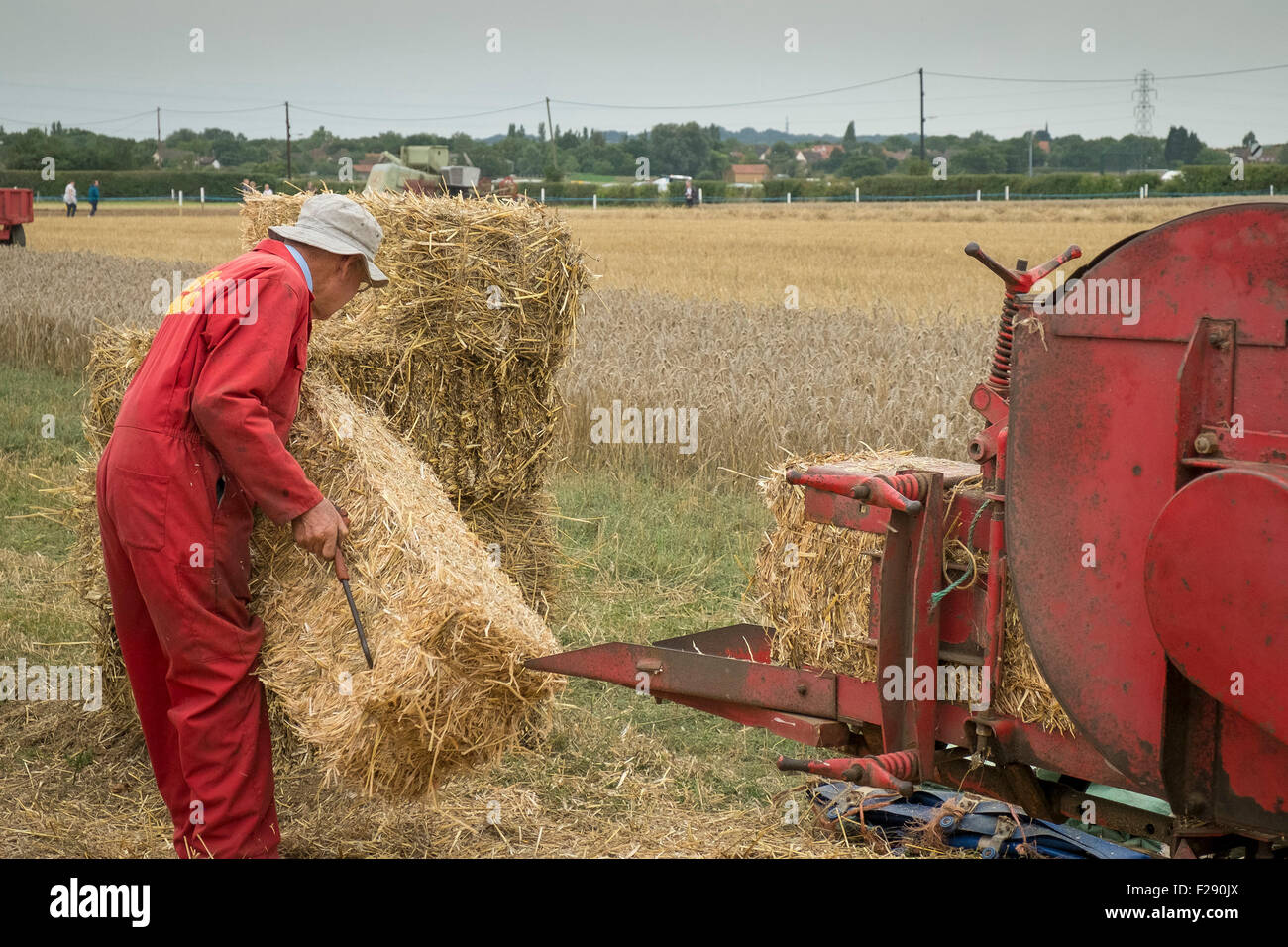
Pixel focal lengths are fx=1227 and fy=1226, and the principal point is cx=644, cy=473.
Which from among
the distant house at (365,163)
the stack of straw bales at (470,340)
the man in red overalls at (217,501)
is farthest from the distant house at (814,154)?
the man in red overalls at (217,501)

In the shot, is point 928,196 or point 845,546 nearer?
point 845,546

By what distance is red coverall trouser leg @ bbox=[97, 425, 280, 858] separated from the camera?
3627 millimetres

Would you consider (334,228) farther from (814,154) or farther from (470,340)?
(814,154)

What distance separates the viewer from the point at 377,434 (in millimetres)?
4551

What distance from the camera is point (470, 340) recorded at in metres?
5.18

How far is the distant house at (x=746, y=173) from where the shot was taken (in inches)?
2906

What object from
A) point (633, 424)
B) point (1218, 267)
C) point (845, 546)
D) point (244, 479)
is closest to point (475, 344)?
point (244, 479)

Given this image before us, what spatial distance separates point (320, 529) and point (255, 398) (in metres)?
0.44

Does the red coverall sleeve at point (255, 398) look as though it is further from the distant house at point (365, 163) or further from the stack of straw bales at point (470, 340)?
the distant house at point (365, 163)

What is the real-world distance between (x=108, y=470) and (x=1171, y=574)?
2.95 meters

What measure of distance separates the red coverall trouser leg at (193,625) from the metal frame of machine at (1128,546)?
5.62ft

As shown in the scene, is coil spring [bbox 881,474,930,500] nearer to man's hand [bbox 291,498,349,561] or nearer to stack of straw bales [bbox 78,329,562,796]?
stack of straw bales [bbox 78,329,562,796]

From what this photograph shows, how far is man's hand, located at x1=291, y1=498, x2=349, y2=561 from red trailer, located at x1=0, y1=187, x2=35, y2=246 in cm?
2735

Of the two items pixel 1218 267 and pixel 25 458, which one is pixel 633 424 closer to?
pixel 25 458
